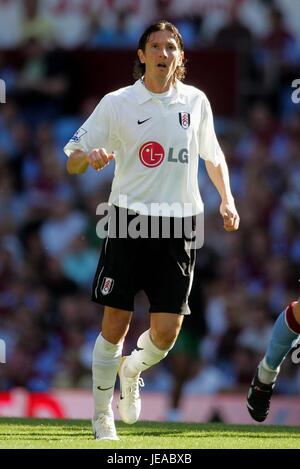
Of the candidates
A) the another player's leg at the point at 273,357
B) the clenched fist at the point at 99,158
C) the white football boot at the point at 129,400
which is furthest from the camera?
the another player's leg at the point at 273,357

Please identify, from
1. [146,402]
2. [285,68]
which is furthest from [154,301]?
[285,68]

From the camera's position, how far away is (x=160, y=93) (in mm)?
7000

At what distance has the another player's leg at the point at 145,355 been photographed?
6.96 meters

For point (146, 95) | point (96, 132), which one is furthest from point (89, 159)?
point (146, 95)

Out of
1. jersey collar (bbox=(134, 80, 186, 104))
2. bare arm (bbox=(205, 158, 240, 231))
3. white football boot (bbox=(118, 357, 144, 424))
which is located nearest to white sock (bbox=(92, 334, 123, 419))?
white football boot (bbox=(118, 357, 144, 424))

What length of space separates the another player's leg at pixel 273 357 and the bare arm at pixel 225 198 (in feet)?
2.76

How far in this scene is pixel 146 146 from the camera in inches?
270

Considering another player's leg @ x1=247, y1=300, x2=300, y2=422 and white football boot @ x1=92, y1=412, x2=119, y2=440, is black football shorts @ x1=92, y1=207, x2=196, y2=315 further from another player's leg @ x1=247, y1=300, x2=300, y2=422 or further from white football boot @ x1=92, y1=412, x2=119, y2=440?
another player's leg @ x1=247, y1=300, x2=300, y2=422

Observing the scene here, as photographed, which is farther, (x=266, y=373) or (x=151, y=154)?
(x=266, y=373)

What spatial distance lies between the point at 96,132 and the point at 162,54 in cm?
55

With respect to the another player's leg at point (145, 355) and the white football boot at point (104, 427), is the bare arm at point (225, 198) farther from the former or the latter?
the white football boot at point (104, 427)

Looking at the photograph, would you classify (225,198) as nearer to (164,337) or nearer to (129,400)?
(164,337)

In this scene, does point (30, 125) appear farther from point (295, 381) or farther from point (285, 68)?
point (295, 381)

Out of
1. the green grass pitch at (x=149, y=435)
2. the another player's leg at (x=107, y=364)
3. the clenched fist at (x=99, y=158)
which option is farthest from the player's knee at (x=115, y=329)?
the clenched fist at (x=99, y=158)
